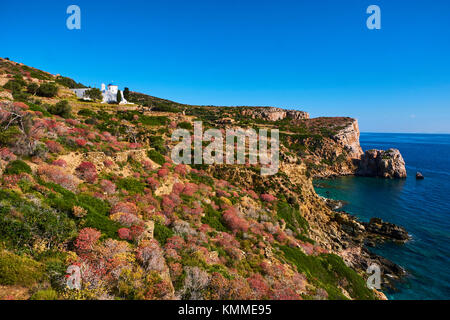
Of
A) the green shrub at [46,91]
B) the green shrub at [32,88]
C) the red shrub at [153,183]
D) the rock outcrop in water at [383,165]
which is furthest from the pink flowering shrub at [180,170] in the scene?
the rock outcrop in water at [383,165]

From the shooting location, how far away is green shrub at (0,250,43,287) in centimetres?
664

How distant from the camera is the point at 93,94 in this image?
160ft

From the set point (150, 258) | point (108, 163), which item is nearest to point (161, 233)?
point (150, 258)

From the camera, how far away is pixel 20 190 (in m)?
10.1

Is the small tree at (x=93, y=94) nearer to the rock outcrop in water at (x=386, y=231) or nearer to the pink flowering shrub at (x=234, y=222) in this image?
the pink flowering shrub at (x=234, y=222)

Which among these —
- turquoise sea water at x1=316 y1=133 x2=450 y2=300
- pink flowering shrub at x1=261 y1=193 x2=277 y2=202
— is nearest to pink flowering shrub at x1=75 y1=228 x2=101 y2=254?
pink flowering shrub at x1=261 y1=193 x2=277 y2=202

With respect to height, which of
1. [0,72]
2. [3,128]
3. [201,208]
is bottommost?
[201,208]

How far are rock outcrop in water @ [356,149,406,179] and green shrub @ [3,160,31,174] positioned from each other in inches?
4033

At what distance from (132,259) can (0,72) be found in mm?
55244

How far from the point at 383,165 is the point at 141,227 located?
97716mm
